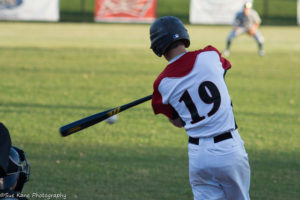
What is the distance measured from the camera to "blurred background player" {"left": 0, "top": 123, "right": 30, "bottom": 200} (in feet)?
9.89

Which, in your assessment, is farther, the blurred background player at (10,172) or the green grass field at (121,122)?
the green grass field at (121,122)

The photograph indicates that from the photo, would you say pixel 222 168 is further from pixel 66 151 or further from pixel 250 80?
pixel 250 80

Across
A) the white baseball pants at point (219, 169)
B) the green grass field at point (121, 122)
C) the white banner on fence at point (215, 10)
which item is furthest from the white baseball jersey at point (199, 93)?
the white banner on fence at point (215, 10)

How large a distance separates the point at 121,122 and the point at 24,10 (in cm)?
2270

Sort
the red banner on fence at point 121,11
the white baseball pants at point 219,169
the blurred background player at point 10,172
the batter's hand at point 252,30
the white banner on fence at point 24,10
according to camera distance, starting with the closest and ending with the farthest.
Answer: the blurred background player at point 10,172
the white baseball pants at point 219,169
the batter's hand at point 252,30
the white banner on fence at point 24,10
the red banner on fence at point 121,11

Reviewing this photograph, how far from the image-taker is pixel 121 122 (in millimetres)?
10594

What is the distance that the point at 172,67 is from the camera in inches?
184

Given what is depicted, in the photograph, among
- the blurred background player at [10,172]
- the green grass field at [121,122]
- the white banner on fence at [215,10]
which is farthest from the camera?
the white banner on fence at [215,10]

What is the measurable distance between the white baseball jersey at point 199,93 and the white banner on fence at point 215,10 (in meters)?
29.1

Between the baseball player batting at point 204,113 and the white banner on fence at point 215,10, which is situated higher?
the baseball player batting at point 204,113

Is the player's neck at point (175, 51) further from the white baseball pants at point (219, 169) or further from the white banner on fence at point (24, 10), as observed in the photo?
the white banner on fence at point (24, 10)

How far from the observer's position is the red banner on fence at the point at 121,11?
33469mm

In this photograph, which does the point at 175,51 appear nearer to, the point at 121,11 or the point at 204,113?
the point at 204,113

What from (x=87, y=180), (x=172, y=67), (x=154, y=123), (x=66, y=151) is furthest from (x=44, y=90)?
(x=172, y=67)
